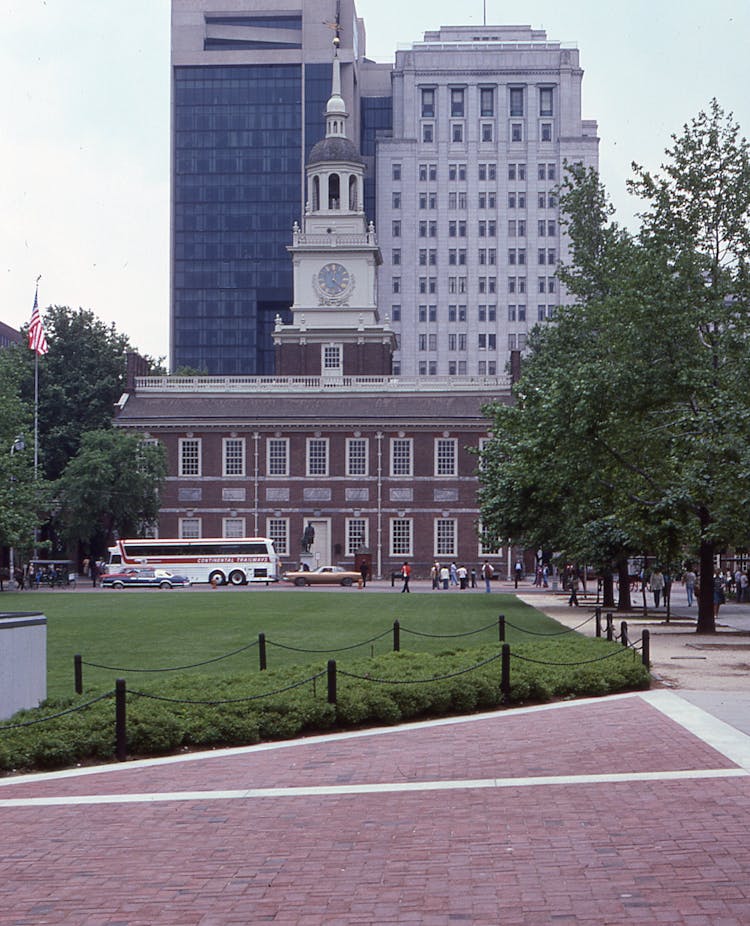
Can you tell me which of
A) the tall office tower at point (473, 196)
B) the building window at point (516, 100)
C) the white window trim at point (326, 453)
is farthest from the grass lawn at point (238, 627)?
the building window at point (516, 100)

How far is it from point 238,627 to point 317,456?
5073cm

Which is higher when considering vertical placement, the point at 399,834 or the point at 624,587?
the point at 624,587

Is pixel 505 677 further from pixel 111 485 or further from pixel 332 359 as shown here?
pixel 332 359

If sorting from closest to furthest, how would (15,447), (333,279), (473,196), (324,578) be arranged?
(15,447)
(324,578)
(333,279)
(473,196)

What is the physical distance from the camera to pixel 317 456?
8450cm

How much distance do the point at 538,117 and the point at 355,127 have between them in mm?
21150

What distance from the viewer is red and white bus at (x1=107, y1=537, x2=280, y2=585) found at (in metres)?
75.5

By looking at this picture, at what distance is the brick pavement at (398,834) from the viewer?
8.54m

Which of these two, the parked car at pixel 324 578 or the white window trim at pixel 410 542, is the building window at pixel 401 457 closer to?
the white window trim at pixel 410 542

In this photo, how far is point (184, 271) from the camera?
157m

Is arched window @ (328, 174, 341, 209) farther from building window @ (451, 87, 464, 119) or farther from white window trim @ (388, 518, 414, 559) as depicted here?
building window @ (451, 87, 464, 119)

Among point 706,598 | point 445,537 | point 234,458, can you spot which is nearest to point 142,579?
point 234,458

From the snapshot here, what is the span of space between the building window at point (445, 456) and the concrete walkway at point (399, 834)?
68334mm

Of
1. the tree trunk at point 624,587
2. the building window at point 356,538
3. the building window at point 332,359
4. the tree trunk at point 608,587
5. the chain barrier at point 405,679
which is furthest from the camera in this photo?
the building window at point 332,359
